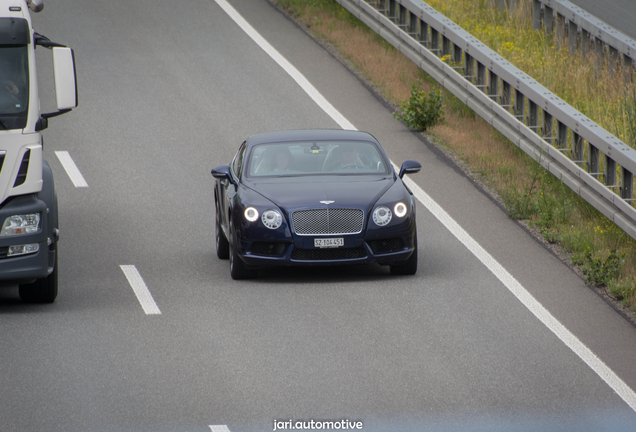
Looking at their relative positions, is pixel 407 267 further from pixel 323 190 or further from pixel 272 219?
pixel 272 219

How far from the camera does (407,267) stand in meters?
12.4

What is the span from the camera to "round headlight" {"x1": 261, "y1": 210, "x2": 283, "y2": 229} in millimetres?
11977

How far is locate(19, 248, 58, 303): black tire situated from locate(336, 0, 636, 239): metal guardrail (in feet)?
19.5

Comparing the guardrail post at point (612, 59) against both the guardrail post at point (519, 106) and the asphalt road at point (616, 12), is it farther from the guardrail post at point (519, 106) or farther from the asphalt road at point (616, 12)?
the guardrail post at point (519, 106)

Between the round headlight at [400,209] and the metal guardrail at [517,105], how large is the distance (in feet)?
7.59

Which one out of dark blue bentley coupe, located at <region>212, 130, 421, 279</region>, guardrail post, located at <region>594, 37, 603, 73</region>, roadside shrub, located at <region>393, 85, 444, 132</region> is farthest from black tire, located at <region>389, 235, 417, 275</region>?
guardrail post, located at <region>594, 37, 603, 73</region>

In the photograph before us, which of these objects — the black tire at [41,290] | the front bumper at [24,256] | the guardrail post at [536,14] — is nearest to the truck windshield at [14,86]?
the front bumper at [24,256]

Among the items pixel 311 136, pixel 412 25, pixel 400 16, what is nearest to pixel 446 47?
pixel 412 25

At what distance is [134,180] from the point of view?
1695cm

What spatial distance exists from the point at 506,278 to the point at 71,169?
7.93 m

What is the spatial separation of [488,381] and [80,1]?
2092 centimetres

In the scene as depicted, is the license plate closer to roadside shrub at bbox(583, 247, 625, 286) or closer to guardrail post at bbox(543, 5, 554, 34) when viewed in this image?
roadside shrub at bbox(583, 247, 625, 286)

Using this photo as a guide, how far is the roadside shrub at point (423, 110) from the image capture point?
18734 mm

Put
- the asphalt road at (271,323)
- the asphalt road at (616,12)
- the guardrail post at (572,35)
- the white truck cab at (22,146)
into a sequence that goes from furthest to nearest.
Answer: the asphalt road at (616,12) → the guardrail post at (572,35) → the white truck cab at (22,146) → the asphalt road at (271,323)
